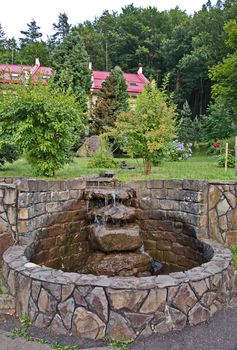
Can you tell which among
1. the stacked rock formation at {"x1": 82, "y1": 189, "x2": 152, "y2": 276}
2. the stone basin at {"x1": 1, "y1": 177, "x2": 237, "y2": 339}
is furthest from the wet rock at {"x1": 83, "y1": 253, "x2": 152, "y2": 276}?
the stone basin at {"x1": 1, "y1": 177, "x2": 237, "y2": 339}

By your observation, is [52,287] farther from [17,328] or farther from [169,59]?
→ [169,59]

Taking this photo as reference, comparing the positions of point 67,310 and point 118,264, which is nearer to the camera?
point 67,310

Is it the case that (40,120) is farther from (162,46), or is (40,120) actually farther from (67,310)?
(162,46)

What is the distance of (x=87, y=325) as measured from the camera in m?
3.01

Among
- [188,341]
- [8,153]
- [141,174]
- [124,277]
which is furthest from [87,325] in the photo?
[8,153]

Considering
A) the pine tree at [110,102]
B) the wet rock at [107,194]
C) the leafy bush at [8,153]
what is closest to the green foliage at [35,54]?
the pine tree at [110,102]

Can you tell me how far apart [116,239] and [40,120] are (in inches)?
101

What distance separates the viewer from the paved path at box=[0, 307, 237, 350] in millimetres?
2852

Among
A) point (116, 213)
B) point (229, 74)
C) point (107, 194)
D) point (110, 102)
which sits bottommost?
point (116, 213)

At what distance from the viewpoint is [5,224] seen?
4.40 m

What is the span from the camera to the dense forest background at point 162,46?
2347cm

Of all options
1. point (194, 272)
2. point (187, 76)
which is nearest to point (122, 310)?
point (194, 272)

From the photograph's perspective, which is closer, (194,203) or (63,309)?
(63,309)

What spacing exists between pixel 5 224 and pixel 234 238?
355cm
